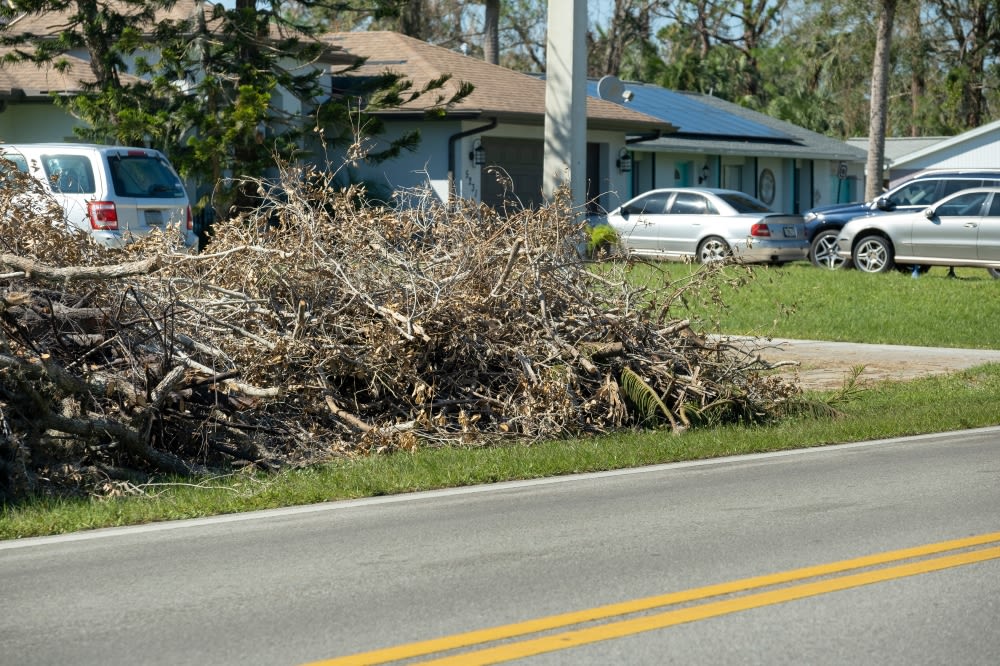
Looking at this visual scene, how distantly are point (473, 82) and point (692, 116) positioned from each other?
482 inches

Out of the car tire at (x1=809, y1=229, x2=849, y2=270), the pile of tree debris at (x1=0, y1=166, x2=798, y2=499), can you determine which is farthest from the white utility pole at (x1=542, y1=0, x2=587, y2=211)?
the car tire at (x1=809, y1=229, x2=849, y2=270)

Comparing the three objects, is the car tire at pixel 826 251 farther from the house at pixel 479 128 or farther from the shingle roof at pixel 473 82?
the shingle roof at pixel 473 82

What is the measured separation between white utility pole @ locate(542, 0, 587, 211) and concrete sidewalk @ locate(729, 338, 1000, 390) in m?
2.98

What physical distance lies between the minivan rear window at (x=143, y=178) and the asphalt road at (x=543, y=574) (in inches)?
401

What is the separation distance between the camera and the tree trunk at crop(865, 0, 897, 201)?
1427 inches

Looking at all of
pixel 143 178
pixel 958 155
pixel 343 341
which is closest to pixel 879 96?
pixel 958 155

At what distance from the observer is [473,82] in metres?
30.3

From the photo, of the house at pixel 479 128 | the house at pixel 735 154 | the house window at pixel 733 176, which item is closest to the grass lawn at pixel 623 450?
the house at pixel 479 128

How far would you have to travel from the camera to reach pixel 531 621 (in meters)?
5.55

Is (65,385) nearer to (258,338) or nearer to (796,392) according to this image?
(258,338)

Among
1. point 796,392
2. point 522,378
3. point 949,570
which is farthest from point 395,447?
point 949,570

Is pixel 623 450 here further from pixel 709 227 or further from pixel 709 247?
pixel 709 227

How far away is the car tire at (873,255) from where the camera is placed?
24.6m

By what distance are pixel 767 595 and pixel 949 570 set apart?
106 centimetres
